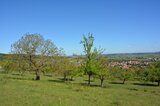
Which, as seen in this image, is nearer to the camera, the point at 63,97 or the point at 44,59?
the point at 63,97

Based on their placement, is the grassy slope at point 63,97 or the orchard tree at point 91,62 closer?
the grassy slope at point 63,97

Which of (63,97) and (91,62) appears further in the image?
(91,62)

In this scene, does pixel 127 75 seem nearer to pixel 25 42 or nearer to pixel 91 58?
pixel 91 58

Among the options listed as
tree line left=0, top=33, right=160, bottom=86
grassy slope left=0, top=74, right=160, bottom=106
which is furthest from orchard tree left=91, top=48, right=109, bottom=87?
grassy slope left=0, top=74, right=160, bottom=106

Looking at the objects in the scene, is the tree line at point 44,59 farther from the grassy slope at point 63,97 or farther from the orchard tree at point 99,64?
the grassy slope at point 63,97

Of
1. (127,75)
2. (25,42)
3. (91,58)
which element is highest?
(25,42)

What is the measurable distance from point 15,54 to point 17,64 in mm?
2492

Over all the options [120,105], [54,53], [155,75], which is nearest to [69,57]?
[54,53]

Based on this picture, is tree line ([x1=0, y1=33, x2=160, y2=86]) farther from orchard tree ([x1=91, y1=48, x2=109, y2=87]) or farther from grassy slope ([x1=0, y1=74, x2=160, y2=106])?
grassy slope ([x1=0, y1=74, x2=160, y2=106])

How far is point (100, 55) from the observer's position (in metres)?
58.0

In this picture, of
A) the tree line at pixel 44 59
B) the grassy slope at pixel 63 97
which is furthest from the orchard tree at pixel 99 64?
the grassy slope at pixel 63 97

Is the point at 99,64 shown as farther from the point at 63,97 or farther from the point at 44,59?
the point at 63,97

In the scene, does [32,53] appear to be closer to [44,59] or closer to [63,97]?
[44,59]

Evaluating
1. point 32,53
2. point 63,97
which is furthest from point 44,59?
point 63,97
